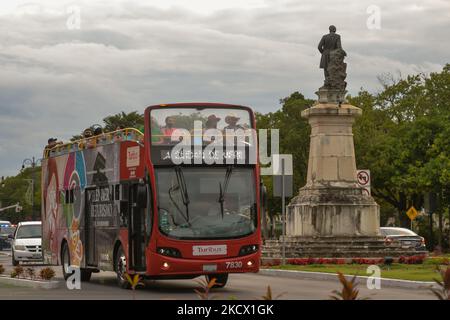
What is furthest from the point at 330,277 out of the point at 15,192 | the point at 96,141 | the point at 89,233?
the point at 15,192

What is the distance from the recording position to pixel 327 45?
42125mm

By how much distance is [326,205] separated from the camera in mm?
40281

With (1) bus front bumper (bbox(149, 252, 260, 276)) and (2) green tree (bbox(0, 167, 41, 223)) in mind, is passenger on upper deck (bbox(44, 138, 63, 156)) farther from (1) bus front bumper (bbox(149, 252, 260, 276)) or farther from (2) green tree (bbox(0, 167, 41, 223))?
(2) green tree (bbox(0, 167, 41, 223))

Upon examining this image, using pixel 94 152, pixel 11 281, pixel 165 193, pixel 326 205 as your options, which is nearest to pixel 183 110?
pixel 165 193

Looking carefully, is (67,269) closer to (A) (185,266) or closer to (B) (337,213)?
(A) (185,266)

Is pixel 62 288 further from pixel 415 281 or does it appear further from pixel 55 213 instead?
pixel 415 281

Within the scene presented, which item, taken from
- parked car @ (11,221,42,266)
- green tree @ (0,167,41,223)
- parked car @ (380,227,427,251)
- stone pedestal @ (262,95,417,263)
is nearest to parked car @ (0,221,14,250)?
parked car @ (380,227,427,251)

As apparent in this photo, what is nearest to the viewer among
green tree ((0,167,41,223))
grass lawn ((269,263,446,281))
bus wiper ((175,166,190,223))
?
bus wiper ((175,166,190,223))

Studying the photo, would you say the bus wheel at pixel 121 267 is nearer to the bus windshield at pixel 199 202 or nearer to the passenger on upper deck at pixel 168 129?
the bus windshield at pixel 199 202

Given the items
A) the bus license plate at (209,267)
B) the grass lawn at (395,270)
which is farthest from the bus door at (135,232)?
the grass lawn at (395,270)

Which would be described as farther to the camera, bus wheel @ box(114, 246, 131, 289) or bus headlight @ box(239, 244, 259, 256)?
bus wheel @ box(114, 246, 131, 289)

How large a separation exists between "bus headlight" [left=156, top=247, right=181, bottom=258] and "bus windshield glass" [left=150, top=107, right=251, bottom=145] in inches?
82.5

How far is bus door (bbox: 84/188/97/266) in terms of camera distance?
26.3 meters

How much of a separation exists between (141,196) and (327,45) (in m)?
21.3
